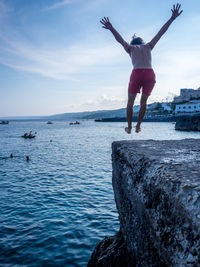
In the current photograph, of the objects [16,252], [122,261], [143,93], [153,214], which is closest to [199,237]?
[153,214]

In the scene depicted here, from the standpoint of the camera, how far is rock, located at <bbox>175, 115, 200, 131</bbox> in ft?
190

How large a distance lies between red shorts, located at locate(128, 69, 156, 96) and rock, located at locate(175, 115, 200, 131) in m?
56.6

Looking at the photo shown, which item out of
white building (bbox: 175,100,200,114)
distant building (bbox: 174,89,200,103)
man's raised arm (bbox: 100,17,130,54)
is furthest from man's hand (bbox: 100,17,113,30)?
distant building (bbox: 174,89,200,103)

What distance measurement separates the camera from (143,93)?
627 centimetres

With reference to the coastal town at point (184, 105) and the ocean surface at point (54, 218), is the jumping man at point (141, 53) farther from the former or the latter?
the coastal town at point (184, 105)

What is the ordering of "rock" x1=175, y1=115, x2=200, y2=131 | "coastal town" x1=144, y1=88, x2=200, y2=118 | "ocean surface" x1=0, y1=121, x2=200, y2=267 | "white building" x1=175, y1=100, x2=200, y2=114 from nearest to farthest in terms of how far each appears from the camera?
"ocean surface" x1=0, y1=121, x2=200, y2=267, "rock" x1=175, y1=115, x2=200, y2=131, "white building" x1=175, y1=100, x2=200, y2=114, "coastal town" x1=144, y1=88, x2=200, y2=118

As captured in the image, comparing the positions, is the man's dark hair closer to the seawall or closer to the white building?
the seawall

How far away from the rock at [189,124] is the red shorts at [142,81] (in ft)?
186

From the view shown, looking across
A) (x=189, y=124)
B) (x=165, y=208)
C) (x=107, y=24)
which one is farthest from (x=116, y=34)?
(x=189, y=124)

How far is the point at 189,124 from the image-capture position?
200 ft

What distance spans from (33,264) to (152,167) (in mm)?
6735

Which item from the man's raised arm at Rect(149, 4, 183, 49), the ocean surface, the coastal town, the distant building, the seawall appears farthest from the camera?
the distant building

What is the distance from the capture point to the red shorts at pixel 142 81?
18.8ft

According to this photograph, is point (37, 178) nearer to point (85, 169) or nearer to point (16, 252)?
point (85, 169)
